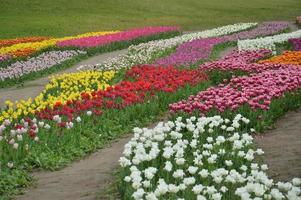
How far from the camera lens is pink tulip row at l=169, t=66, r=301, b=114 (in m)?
11.1

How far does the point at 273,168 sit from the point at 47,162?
14.2 feet

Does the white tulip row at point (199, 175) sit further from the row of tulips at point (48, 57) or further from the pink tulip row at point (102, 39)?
the pink tulip row at point (102, 39)

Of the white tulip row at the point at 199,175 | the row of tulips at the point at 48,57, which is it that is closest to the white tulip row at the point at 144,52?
the row of tulips at the point at 48,57

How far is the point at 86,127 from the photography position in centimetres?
1158

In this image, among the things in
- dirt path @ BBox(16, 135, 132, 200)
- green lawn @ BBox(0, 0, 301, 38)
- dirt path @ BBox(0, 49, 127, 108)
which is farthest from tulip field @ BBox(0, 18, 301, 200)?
green lawn @ BBox(0, 0, 301, 38)

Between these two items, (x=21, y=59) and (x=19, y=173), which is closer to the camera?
(x=19, y=173)

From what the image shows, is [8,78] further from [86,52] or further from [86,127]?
[86,127]

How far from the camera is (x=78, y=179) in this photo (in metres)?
8.73

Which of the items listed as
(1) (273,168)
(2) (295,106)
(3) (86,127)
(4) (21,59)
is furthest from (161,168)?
(4) (21,59)

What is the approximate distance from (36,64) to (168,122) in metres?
17.3

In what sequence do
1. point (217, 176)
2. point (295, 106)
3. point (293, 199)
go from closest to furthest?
point (293, 199) → point (217, 176) → point (295, 106)

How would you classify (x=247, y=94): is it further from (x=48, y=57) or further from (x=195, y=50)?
(x=48, y=57)

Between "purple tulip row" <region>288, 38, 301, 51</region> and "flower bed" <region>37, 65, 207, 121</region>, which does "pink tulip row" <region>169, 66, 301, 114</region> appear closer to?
"flower bed" <region>37, 65, 207, 121</region>

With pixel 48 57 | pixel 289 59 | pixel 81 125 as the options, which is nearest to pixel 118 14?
pixel 48 57
